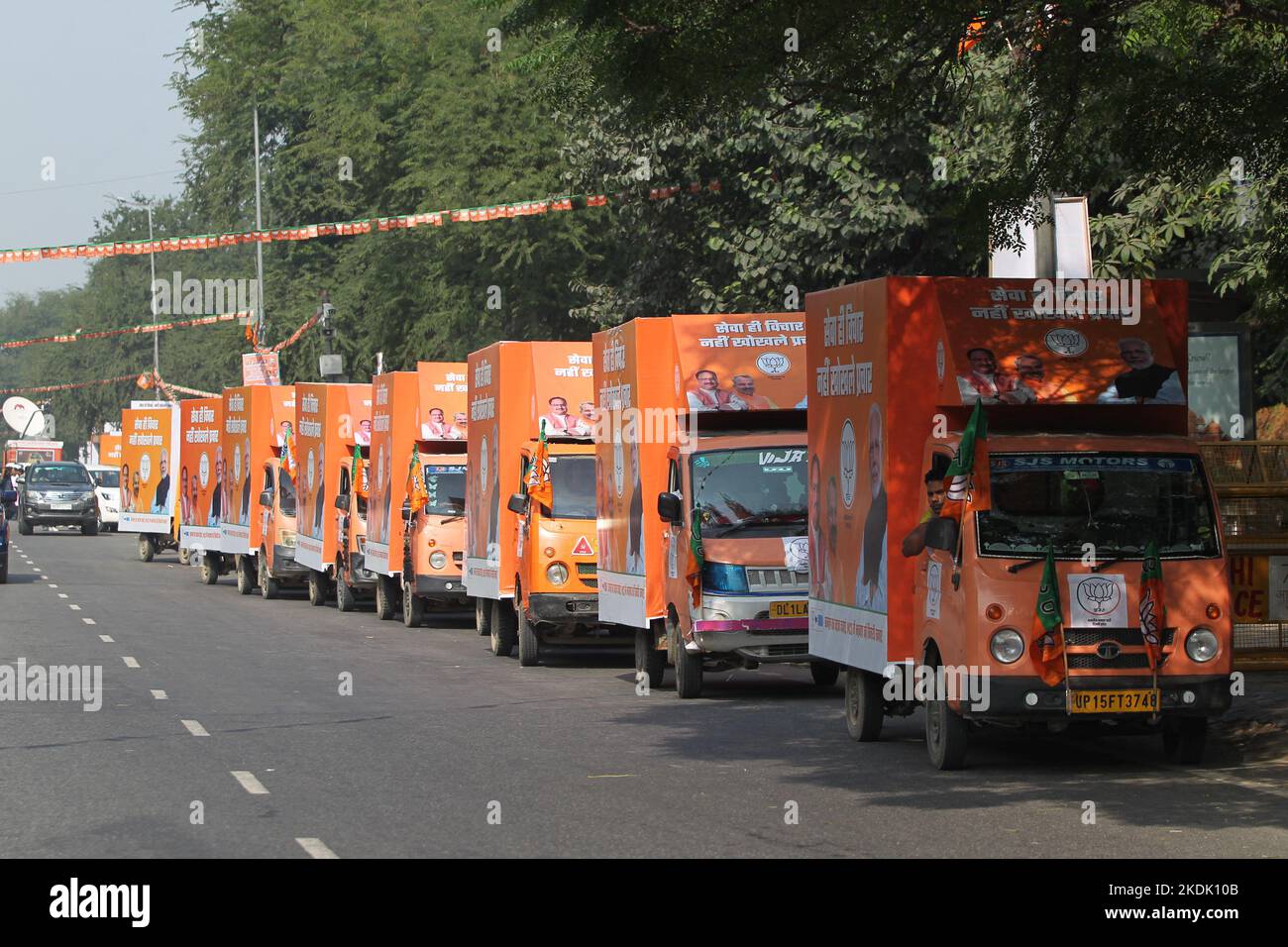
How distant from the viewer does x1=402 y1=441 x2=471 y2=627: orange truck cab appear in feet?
88.8

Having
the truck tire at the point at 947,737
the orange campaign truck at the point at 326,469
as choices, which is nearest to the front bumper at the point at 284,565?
the orange campaign truck at the point at 326,469

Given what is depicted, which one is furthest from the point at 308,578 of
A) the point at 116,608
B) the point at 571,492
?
the point at 571,492

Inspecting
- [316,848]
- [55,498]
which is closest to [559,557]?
[316,848]

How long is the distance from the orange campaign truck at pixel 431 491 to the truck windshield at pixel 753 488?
29.4ft

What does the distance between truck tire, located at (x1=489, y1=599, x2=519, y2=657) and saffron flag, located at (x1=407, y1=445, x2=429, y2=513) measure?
418 centimetres

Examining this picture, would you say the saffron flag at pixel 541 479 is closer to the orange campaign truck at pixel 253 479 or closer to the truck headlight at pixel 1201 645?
the truck headlight at pixel 1201 645

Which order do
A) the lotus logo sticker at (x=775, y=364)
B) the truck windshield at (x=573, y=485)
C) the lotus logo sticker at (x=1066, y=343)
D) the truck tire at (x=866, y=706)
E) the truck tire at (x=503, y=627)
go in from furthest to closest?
1. the truck tire at (x=503, y=627)
2. the truck windshield at (x=573, y=485)
3. the lotus logo sticker at (x=775, y=364)
4. the truck tire at (x=866, y=706)
5. the lotus logo sticker at (x=1066, y=343)

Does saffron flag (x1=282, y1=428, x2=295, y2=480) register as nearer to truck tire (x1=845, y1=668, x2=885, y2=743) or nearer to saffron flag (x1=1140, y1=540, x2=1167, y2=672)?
truck tire (x1=845, y1=668, x2=885, y2=743)

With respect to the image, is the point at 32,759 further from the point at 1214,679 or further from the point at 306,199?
the point at 306,199

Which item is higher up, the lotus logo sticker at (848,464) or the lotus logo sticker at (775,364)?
the lotus logo sticker at (775,364)

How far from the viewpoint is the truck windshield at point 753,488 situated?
1806cm

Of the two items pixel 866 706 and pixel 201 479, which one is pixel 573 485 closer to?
pixel 866 706

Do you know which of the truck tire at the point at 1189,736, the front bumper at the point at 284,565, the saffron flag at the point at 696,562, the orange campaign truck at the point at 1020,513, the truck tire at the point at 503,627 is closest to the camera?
the orange campaign truck at the point at 1020,513

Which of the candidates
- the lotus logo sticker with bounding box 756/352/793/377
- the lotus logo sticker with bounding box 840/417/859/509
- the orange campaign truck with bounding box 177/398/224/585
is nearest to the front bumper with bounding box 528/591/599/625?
the lotus logo sticker with bounding box 756/352/793/377
